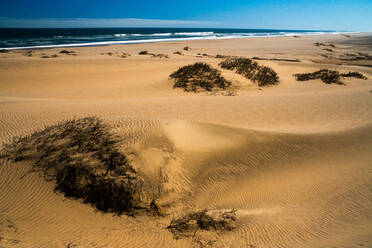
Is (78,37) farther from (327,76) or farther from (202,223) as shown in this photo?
(202,223)

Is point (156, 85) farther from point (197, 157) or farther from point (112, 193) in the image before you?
point (112, 193)

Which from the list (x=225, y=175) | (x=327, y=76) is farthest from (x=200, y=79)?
(x=225, y=175)

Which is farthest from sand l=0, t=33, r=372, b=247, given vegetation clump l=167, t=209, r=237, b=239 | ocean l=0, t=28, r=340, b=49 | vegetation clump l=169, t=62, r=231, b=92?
ocean l=0, t=28, r=340, b=49

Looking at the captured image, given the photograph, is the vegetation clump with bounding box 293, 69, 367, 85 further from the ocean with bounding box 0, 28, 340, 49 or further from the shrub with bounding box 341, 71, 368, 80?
the ocean with bounding box 0, 28, 340, 49

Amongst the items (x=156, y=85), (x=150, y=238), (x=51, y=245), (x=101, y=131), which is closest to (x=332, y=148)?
(x=150, y=238)

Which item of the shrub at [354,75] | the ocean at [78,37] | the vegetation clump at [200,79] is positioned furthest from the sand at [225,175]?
the ocean at [78,37]

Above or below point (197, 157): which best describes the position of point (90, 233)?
below

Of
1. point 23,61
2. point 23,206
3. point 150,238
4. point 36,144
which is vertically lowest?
point 150,238
